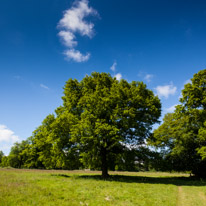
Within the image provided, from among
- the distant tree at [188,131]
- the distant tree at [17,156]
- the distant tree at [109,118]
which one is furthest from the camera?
the distant tree at [17,156]

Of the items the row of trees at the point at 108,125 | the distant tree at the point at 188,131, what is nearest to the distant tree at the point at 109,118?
the row of trees at the point at 108,125

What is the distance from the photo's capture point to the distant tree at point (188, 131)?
90.7ft

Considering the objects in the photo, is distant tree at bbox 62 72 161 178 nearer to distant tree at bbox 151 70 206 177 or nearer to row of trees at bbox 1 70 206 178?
row of trees at bbox 1 70 206 178

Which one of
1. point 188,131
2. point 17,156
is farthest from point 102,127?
point 17,156

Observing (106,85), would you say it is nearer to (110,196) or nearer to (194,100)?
(194,100)

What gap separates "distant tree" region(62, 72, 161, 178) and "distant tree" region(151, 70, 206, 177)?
4.94 m

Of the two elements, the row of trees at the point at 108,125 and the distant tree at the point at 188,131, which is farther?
the distant tree at the point at 188,131

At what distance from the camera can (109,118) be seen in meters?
25.5

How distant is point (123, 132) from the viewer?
2500cm

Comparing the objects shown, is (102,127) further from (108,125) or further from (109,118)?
(109,118)

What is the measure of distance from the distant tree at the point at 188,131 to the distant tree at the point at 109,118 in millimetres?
4937

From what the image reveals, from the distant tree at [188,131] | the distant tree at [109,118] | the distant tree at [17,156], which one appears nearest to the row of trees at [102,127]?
the distant tree at [109,118]

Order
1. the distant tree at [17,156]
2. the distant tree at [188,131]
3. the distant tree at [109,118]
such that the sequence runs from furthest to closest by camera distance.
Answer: the distant tree at [17,156]
the distant tree at [188,131]
the distant tree at [109,118]

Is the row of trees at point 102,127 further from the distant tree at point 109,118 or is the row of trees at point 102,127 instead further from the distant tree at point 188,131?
the distant tree at point 188,131
